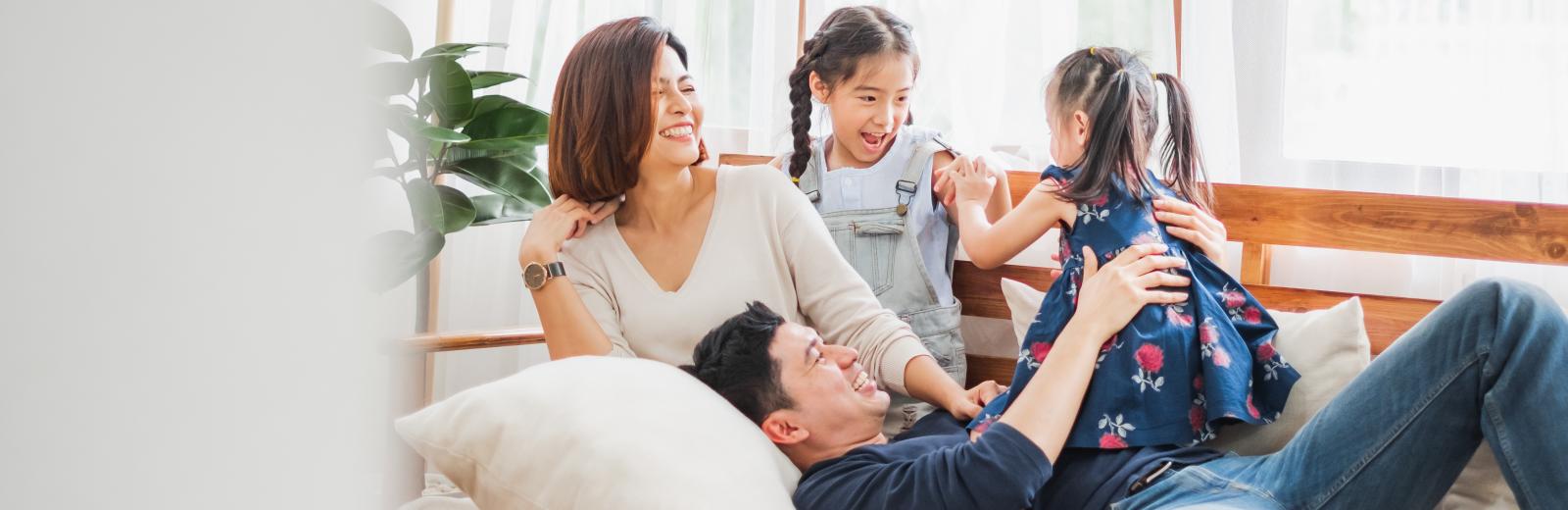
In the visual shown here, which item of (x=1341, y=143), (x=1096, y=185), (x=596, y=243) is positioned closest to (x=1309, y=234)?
(x=1341, y=143)

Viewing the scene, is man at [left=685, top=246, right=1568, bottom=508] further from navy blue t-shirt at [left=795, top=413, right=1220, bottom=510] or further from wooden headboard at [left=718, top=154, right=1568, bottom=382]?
wooden headboard at [left=718, top=154, right=1568, bottom=382]

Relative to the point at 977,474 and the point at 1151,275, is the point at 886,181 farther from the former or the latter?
the point at 977,474

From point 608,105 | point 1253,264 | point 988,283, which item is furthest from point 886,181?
point 1253,264

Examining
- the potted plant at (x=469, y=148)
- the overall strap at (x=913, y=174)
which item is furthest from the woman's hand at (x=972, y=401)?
the potted plant at (x=469, y=148)

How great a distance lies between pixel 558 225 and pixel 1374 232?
4.08 ft

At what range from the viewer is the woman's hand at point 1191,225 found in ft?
5.15

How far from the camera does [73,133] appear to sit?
0.29 feet

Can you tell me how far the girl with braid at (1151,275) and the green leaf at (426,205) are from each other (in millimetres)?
825

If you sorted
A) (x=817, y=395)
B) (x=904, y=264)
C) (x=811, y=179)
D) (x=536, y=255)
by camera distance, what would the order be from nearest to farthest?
(x=817, y=395), (x=536, y=255), (x=904, y=264), (x=811, y=179)

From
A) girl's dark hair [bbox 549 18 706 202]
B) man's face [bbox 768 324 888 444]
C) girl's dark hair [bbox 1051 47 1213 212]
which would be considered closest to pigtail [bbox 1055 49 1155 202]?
girl's dark hair [bbox 1051 47 1213 212]

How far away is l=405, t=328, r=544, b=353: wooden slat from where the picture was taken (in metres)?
1.78

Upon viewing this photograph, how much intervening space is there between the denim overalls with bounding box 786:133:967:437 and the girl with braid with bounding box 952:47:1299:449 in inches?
4.3

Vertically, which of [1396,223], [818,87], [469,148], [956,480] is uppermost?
[818,87]

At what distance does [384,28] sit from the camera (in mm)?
150
